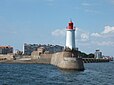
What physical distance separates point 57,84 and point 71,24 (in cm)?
3603

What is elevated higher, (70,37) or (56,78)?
(70,37)

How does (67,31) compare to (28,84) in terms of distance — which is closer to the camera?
(28,84)

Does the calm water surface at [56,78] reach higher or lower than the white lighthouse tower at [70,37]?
lower

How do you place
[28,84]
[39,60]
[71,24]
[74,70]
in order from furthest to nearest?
[39,60]
[71,24]
[74,70]
[28,84]

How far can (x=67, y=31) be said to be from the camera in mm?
73250

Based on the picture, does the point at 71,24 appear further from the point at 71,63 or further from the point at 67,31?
the point at 71,63

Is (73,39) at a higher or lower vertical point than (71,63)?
higher

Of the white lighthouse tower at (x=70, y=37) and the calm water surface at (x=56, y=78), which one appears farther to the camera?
the white lighthouse tower at (x=70, y=37)

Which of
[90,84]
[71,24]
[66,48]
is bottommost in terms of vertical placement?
[90,84]

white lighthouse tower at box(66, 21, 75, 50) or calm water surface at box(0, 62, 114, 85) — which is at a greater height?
white lighthouse tower at box(66, 21, 75, 50)

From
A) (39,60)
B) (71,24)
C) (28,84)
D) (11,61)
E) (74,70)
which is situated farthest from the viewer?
(11,61)

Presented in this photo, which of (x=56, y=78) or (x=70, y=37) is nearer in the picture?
(x=56, y=78)

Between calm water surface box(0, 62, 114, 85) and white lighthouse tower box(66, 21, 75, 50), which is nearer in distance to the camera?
calm water surface box(0, 62, 114, 85)

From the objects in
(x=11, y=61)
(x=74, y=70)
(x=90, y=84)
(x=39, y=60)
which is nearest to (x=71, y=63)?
(x=74, y=70)
